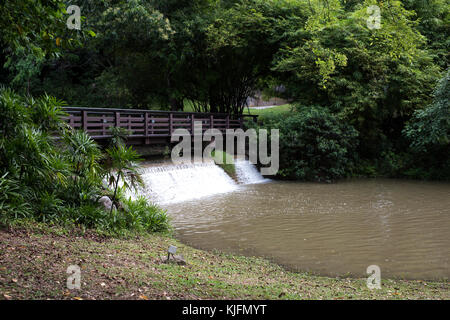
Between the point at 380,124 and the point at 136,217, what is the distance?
14.8 meters

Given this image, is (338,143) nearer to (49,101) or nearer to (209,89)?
(209,89)

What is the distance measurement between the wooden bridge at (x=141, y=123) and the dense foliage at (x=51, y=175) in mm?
3909

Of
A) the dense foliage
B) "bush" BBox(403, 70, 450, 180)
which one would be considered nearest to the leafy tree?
"bush" BBox(403, 70, 450, 180)

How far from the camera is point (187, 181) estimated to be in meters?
13.7

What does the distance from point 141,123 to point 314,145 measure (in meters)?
7.25

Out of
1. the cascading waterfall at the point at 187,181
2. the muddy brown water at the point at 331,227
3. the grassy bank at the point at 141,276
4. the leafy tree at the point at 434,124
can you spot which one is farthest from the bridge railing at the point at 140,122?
the leafy tree at the point at 434,124

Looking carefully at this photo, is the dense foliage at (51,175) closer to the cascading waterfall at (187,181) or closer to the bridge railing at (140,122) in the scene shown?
the cascading waterfall at (187,181)

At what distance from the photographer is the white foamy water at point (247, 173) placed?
52.9 feet

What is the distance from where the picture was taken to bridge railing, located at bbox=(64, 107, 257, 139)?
1199 cm

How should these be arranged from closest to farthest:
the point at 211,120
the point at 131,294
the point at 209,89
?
1. the point at 131,294
2. the point at 211,120
3. the point at 209,89

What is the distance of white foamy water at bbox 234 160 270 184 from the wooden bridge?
2401 millimetres

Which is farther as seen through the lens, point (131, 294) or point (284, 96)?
point (284, 96)
